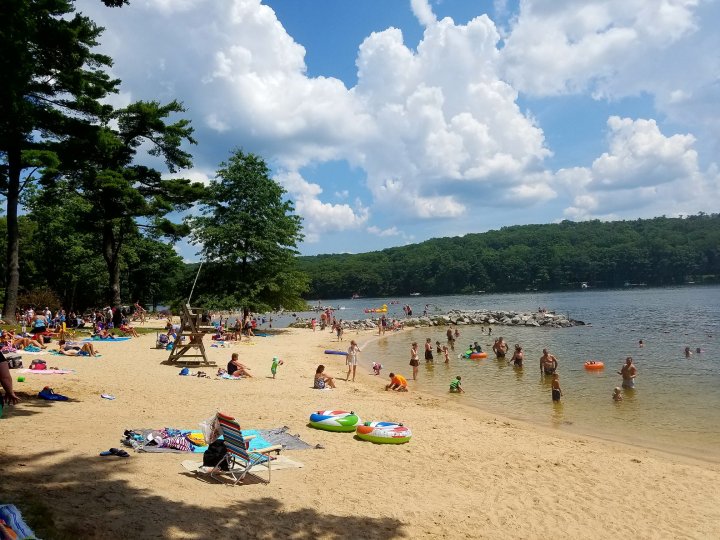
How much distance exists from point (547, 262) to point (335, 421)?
438 feet

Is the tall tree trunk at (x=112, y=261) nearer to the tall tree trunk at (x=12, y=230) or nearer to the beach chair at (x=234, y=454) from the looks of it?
the tall tree trunk at (x=12, y=230)

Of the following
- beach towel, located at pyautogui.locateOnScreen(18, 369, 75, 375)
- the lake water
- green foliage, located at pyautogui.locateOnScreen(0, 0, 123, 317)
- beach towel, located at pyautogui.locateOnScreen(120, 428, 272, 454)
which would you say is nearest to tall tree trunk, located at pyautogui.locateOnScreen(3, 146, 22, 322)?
green foliage, located at pyautogui.locateOnScreen(0, 0, 123, 317)

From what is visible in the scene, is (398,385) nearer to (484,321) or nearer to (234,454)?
(234,454)

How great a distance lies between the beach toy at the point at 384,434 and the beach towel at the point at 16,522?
647 centimetres

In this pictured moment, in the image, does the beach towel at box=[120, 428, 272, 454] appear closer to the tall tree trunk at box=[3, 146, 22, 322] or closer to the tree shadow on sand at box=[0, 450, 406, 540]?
the tree shadow on sand at box=[0, 450, 406, 540]

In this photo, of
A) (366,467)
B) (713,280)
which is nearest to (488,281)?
(713,280)

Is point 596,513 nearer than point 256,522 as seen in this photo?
No

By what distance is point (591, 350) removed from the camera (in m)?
28.4

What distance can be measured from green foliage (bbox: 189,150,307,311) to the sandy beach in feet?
67.4

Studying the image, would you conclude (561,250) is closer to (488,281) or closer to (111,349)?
(488,281)

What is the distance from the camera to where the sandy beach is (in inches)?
216

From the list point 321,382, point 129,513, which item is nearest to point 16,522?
point 129,513

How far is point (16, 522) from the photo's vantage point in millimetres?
4027

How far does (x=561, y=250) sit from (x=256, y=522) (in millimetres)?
142291
